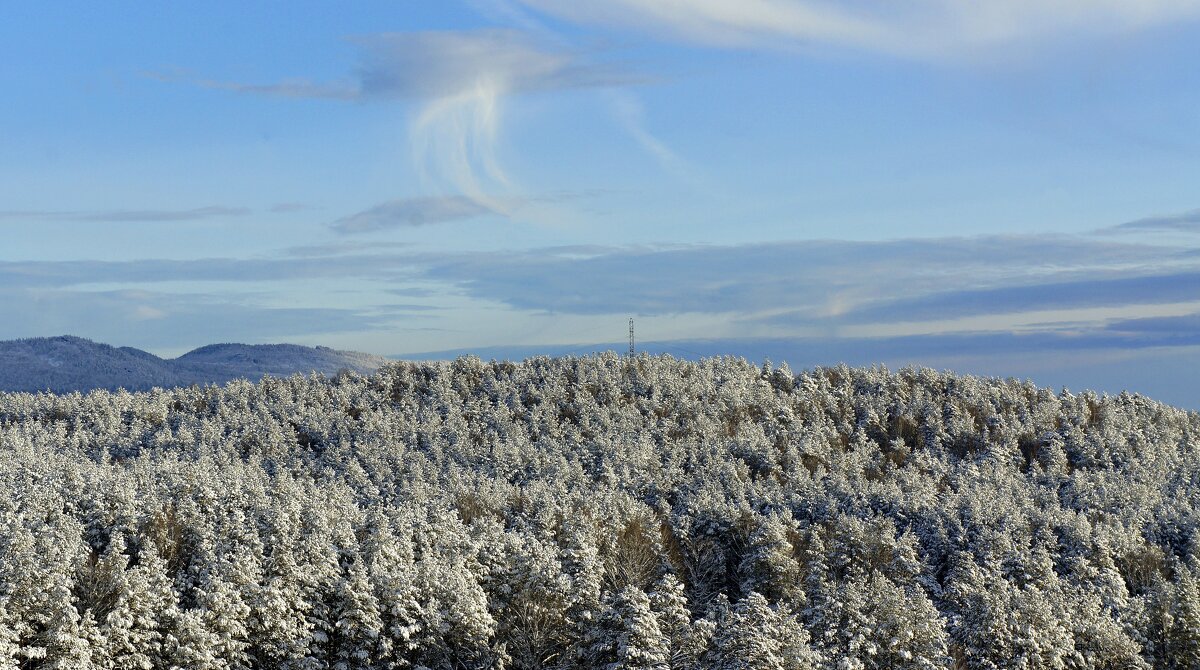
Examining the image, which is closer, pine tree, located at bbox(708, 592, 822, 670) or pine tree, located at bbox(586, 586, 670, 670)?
pine tree, located at bbox(708, 592, 822, 670)

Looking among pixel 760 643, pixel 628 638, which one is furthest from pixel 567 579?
pixel 760 643

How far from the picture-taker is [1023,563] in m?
100

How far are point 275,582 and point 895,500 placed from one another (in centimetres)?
7989

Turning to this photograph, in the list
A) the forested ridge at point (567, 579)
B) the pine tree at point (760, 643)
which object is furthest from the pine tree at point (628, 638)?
the pine tree at point (760, 643)

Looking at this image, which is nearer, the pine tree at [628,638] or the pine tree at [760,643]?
the pine tree at [760,643]

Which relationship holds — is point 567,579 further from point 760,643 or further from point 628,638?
point 760,643

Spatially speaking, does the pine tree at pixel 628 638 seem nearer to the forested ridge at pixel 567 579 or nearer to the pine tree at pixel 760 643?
the forested ridge at pixel 567 579

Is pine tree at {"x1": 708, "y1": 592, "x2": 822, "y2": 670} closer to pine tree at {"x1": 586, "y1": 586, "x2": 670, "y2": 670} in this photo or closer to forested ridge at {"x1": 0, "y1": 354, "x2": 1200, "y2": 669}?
forested ridge at {"x1": 0, "y1": 354, "x2": 1200, "y2": 669}

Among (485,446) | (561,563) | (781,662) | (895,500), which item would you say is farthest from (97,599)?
(485,446)

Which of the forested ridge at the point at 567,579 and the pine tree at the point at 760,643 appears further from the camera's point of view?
the forested ridge at the point at 567,579

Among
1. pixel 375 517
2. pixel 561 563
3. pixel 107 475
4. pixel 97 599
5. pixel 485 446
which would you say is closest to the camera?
pixel 97 599

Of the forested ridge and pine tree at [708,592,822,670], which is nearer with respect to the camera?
pine tree at [708,592,822,670]

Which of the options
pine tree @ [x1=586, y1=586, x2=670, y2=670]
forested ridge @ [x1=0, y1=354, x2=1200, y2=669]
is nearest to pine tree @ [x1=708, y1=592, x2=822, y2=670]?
forested ridge @ [x1=0, y1=354, x2=1200, y2=669]

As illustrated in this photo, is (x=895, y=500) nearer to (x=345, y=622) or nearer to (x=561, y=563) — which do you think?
(x=561, y=563)
